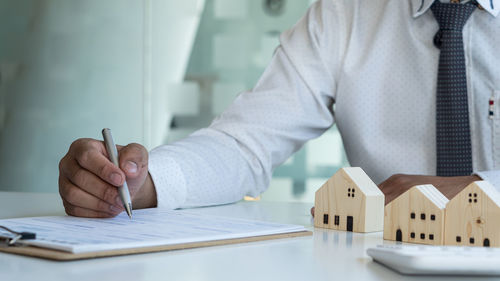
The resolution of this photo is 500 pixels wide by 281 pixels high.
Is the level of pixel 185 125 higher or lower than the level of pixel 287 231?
higher

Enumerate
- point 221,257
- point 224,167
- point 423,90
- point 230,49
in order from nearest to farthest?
point 221,257
point 224,167
point 423,90
point 230,49

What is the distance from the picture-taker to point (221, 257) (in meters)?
0.58

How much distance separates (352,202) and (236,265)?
0.28 meters

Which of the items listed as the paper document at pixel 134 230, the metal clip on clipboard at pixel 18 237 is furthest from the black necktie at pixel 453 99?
the metal clip on clipboard at pixel 18 237

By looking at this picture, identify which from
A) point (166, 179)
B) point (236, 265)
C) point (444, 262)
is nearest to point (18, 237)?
point (236, 265)

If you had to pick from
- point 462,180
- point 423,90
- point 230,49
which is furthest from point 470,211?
point 230,49

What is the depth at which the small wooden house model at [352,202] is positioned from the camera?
772 mm

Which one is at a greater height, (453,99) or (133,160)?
(453,99)

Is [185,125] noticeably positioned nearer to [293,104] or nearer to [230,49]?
[230,49]

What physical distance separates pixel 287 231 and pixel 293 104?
0.79 meters

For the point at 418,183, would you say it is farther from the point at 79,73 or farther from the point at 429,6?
the point at 79,73

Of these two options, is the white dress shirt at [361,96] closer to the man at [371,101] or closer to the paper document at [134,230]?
the man at [371,101]

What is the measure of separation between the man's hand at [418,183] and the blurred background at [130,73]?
2.09 m

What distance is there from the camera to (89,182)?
903mm
